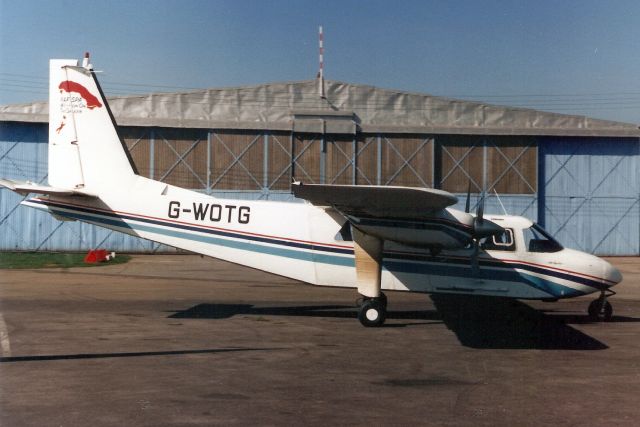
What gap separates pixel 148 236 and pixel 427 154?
2483 cm

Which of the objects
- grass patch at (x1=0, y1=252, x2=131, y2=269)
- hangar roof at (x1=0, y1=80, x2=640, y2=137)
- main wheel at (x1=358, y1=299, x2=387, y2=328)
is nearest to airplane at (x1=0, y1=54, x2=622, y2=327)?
main wheel at (x1=358, y1=299, x2=387, y2=328)

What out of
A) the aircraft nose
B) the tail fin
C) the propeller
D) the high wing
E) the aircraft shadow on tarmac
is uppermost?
the tail fin

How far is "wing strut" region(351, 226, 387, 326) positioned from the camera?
14.8 metres

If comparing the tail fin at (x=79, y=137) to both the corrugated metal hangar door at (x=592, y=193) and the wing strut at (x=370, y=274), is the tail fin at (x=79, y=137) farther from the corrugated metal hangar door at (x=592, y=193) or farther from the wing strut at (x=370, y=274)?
the corrugated metal hangar door at (x=592, y=193)

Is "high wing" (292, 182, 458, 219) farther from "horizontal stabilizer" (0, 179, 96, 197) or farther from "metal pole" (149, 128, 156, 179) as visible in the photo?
"metal pole" (149, 128, 156, 179)

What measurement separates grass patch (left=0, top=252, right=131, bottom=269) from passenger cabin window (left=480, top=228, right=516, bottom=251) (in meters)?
18.4

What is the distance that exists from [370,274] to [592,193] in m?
28.5

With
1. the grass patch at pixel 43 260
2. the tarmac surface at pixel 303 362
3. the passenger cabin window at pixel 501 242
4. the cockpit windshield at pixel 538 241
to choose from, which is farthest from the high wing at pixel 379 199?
the grass patch at pixel 43 260

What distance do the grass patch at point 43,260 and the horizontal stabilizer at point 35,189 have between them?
1350cm

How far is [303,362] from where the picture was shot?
1120 centimetres

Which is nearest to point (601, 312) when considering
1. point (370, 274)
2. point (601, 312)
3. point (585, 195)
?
point (601, 312)

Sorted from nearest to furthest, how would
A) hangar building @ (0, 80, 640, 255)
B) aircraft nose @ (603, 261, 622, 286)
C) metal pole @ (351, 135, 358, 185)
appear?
aircraft nose @ (603, 261, 622, 286)
hangar building @ (0, 80, 640, 255)
metal pole @ (351, 135, 358, 185)

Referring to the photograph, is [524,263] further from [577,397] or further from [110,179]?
[110,179]

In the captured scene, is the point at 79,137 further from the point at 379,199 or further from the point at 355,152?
the point at 355,152
